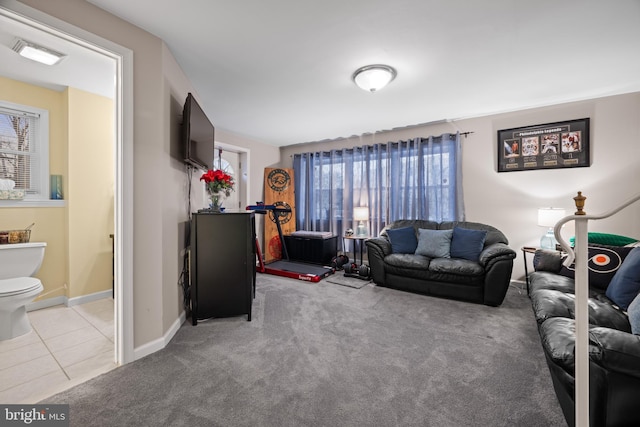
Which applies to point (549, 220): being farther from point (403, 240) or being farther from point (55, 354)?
point (55, 354)

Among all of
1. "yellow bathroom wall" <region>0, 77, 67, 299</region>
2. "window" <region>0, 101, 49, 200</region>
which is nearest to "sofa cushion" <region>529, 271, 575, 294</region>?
"yellow bathroom wall" <region>0, 77, 67, 299</region>

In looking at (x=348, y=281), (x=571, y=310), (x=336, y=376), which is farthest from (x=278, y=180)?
(x=571, y=310)

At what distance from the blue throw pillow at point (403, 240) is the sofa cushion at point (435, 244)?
112 mm

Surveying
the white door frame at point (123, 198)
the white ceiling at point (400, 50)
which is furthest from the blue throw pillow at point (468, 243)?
the white door frame at point (123, 198)

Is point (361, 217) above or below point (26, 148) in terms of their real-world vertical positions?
below

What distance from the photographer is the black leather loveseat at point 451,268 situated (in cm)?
288

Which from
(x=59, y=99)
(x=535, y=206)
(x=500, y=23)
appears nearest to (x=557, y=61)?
(x=500, y=23)

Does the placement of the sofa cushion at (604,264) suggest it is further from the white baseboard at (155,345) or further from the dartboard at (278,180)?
the dartboard at (278,180)

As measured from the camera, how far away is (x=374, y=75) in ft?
8.30

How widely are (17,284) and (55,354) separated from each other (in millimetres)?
752

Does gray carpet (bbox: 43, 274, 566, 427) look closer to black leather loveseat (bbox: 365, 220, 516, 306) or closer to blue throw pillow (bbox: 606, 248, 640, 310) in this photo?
black leather loveseat (bbox: 365, 220, 516, 306)

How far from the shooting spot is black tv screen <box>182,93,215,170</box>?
2258 mm

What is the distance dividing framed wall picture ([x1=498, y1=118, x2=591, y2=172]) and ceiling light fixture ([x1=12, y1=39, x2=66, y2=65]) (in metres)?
5.19

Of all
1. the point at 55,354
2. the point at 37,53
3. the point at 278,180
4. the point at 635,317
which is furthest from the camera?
the point at 278,180
